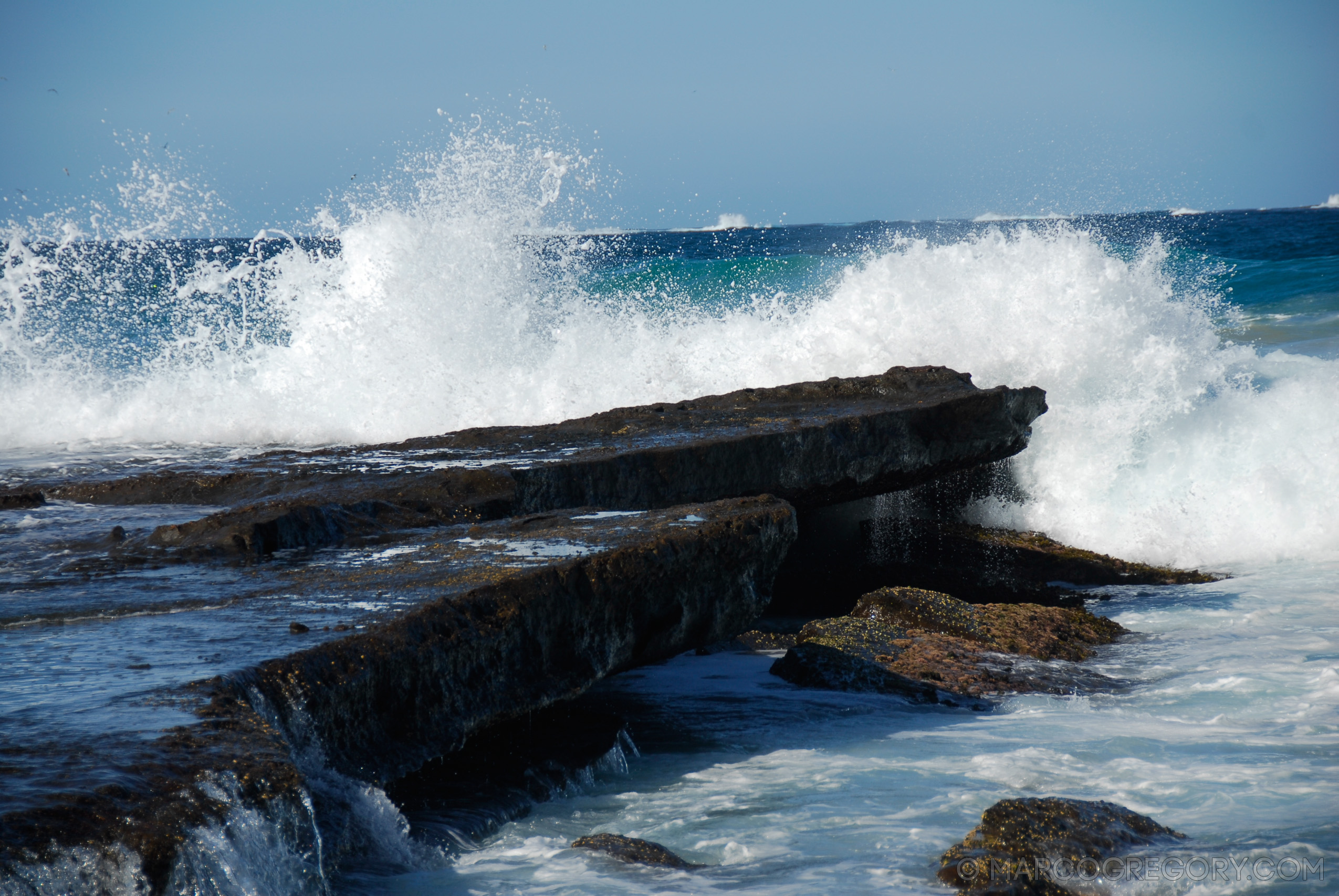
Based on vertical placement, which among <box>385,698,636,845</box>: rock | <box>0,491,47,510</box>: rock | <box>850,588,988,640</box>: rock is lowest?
<box>385,698,636,845</box>: rock

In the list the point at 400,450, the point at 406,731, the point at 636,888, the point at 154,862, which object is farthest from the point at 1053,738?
the point at 400,450

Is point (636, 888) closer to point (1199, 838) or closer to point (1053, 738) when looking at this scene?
point (1199, 838)

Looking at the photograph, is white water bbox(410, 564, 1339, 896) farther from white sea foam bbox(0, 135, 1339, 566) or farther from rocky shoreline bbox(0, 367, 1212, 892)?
white sea foam bbox(0, 135, 1339, 566)

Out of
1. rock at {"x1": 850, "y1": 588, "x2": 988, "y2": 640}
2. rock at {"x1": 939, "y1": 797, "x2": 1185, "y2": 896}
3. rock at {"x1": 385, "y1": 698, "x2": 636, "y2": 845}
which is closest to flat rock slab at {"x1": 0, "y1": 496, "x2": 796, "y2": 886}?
rock at {"x1": 385, "y1": 698, "x2": 636, "y2": 845}

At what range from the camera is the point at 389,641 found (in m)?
2.58

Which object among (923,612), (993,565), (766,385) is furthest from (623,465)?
(766,385)

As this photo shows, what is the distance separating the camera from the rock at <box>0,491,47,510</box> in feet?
14.8

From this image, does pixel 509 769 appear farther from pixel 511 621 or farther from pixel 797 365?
pixel 797 365

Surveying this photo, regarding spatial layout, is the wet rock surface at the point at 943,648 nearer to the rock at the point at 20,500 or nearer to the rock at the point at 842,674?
the rock at the point at 842,674

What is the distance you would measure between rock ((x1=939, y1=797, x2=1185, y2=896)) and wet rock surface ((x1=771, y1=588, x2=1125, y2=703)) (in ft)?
4.57

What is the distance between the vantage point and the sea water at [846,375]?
2.81 m

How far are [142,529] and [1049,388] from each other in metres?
6.62

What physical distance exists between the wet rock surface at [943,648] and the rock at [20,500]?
3.30 m

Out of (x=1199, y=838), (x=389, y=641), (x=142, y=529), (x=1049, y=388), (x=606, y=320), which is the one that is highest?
(x=606, y=320)
